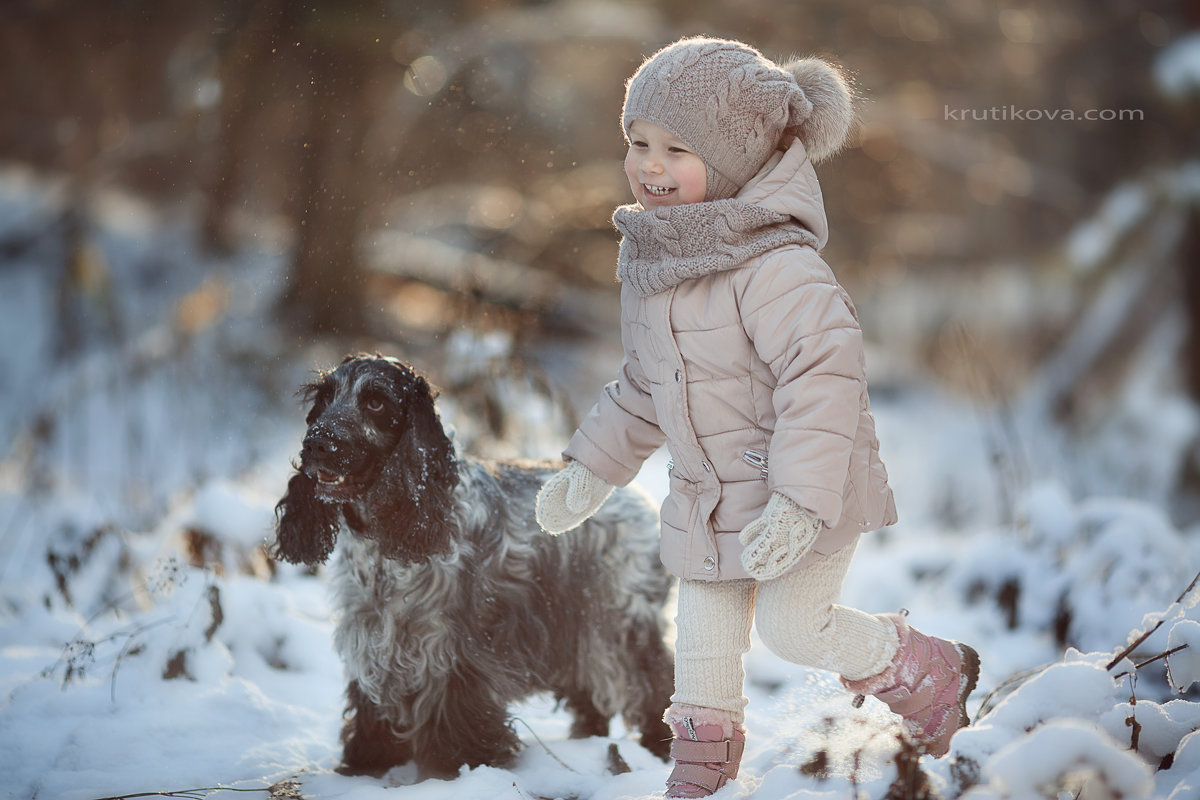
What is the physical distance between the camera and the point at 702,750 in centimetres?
233

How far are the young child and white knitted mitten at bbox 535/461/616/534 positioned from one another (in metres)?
0.23

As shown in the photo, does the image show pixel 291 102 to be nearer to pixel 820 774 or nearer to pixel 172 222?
pixel 820 774

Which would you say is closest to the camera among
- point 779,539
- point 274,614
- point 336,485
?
point 779,539

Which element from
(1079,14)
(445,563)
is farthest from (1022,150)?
(445,563)

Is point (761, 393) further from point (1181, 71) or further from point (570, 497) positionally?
point (1181, 71)

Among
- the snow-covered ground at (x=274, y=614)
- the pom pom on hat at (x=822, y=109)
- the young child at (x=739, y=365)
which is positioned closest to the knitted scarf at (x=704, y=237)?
the young child at (x=739, y=365)

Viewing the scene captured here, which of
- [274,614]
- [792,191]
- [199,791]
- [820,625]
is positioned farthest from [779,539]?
[274,614]

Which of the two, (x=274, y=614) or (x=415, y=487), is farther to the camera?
(x=274, y=614)

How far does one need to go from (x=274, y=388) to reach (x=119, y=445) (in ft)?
6.89

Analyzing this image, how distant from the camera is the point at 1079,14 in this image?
8.86 m

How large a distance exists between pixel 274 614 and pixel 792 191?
7.31ft

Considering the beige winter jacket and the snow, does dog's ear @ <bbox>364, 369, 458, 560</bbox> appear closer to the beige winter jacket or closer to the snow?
the beige winter jacket

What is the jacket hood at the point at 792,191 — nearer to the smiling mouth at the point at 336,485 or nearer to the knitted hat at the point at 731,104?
the knitted hat at the point at 731,104

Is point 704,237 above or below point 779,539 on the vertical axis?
above
